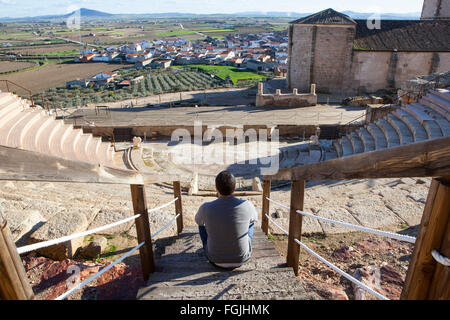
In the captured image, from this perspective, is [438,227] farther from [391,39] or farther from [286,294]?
[391,39]

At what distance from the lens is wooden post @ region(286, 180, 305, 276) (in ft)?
9.77

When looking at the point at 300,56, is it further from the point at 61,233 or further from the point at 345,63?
the point at 61,233

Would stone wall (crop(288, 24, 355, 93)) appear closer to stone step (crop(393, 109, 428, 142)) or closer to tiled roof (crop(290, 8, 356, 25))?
tiled roof (crop(290, 8, 356, 25))

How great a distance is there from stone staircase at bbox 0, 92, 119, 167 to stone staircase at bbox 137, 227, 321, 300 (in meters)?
7.28

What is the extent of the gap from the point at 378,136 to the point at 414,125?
1292 mm

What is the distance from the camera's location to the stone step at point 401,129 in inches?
410

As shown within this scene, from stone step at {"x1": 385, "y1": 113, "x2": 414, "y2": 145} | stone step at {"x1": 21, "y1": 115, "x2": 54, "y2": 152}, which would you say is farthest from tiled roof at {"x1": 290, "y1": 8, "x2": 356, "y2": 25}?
stone step at {"x1": 21, "y1": 115, "x2": 54, "y2": 152}

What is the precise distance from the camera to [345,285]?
3807mm

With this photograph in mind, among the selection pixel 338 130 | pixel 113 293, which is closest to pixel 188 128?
pixel 338 130

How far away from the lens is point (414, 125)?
35.7 ft

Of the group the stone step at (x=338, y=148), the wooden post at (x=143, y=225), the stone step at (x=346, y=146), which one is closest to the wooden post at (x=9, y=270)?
the wooden post at (x=143, y=225)

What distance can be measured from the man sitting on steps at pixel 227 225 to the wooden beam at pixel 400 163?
3.42 feet
